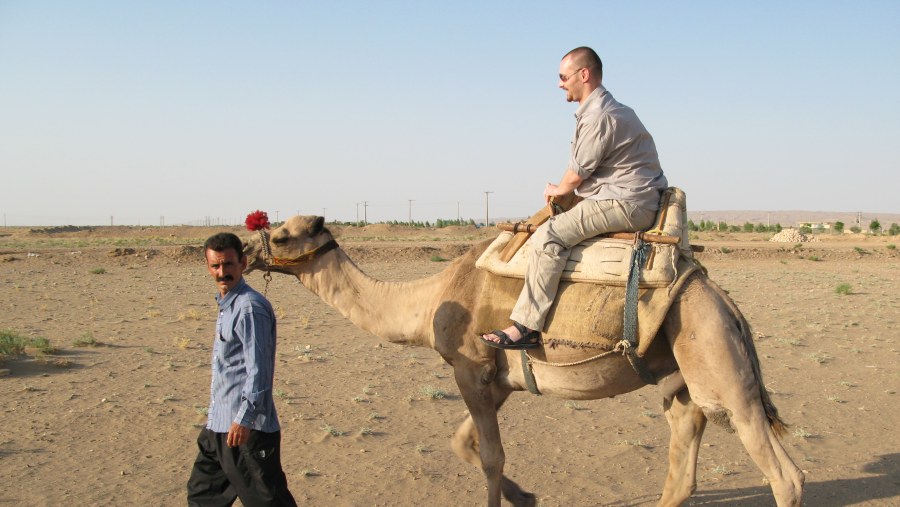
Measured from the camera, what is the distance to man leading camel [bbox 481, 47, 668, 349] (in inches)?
202

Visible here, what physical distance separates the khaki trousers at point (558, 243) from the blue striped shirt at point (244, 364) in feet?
5.77

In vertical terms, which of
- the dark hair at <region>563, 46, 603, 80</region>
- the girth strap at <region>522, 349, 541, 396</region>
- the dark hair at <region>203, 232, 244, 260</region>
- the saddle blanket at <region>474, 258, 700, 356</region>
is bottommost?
the girth strap at <region>522, 349, 541, 396</region>

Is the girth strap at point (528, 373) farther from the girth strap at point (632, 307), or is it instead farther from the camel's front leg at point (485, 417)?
the girth strap at point (632, 307)

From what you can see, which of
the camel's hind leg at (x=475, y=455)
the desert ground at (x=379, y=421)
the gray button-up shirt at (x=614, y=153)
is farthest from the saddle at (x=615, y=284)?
the desert ground at (x=379, y=421)

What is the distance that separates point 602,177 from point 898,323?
14068 millimetres

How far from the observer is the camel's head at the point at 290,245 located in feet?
21.1

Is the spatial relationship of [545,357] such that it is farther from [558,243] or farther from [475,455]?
[475,455]

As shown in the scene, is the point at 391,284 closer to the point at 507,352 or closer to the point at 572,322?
the point at 507,352

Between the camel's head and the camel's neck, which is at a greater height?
the camel's head

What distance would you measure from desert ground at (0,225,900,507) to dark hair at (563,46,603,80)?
3.82 meters

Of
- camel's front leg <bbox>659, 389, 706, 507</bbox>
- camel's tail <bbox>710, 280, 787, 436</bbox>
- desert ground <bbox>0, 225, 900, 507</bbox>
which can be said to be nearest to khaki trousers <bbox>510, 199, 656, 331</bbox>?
camel's tail <bbox>710, 280, 787, 436</bbox>

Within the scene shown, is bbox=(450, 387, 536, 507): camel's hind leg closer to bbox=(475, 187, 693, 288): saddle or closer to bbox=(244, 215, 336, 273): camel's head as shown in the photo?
bbox=(475, 187, 693, 288): saddle

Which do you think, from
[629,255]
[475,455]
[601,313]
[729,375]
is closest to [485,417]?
[475,455]

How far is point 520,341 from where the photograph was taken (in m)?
5.23
